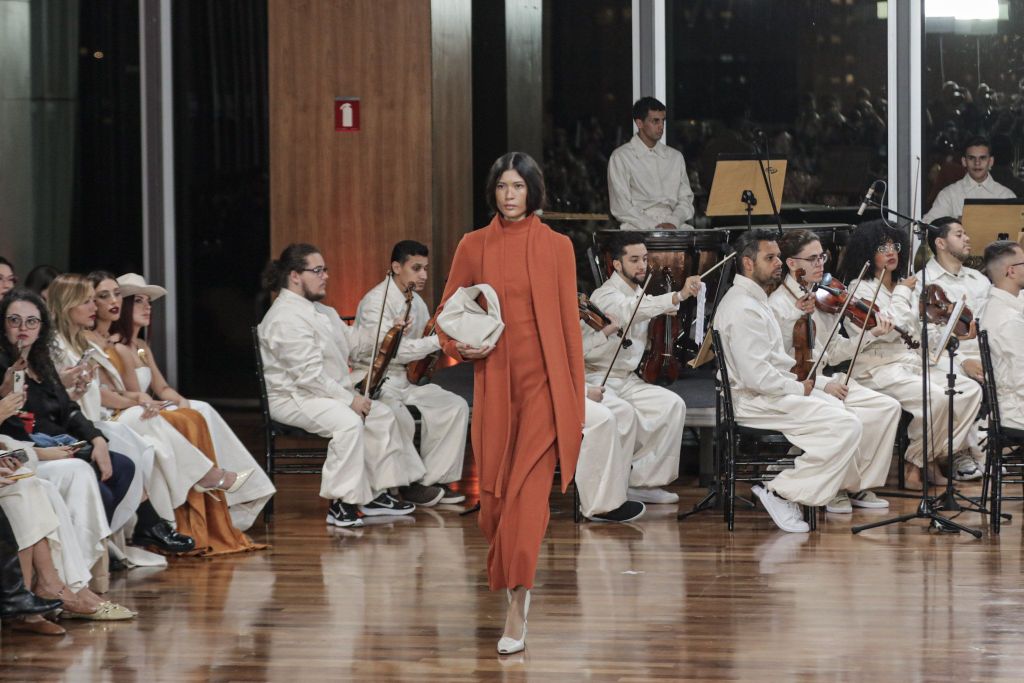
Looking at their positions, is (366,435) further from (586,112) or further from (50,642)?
(586,112)

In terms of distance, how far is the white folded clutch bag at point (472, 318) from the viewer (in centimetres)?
441

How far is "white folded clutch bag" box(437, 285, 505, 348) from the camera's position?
4.41 meters

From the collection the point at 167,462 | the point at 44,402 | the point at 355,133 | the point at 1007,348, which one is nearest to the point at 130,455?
the point at 167,462

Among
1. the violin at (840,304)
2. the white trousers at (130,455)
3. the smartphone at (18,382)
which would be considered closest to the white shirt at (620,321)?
the violin at (840,304)

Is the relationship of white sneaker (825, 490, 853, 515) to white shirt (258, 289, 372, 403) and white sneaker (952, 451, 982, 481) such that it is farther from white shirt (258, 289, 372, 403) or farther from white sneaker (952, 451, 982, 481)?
white shirt (258, 289, 372, 403)

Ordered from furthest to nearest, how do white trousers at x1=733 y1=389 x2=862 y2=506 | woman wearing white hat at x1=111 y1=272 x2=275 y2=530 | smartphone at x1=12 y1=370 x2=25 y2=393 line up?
white trousers at x1=733 y1=389 x2=862 y2=506
woman wearing white hat at x1=111 y1=272 x2=275 y2=530
smartphone at x1=12 y1=370 x2=25 y2=393

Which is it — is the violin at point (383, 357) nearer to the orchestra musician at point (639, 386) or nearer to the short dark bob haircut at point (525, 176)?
the orchestra musician at point (639, 386)

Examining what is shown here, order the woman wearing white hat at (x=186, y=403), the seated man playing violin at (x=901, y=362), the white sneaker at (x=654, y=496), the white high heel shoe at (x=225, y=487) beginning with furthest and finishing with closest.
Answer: the seated man playing violin at (x=901, y=362) < the white sneaker at (x=654, y=496) < the woman wearing white hat at (x=186, y=403) < the white high heel shoe at (x=225, y=487)

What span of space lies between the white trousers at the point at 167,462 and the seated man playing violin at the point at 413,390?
1278 mm

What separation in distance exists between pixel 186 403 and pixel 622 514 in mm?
1940

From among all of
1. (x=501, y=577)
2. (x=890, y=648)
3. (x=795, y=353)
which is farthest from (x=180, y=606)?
(x=795, y=353)

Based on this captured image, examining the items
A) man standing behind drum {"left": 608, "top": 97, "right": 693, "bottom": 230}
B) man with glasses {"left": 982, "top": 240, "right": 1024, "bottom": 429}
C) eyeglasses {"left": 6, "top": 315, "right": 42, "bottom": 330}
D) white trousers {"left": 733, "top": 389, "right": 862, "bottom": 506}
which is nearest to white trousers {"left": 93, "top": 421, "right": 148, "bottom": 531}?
eyeglasses {"left": 6, "top": 315, "right": 42, "bottom": 330}

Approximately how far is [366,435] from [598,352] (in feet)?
3.73

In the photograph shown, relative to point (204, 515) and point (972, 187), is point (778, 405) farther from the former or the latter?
point (972, 187)
